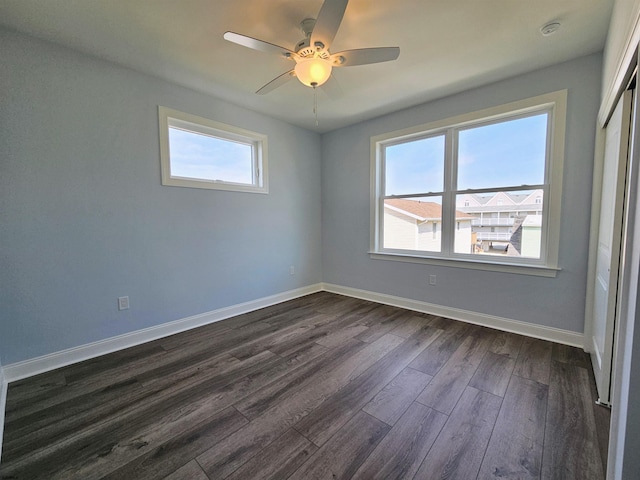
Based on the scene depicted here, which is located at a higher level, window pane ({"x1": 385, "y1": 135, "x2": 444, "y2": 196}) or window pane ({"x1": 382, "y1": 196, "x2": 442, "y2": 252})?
window pane ({"x1": 385, "y1": 135, "x2": 444, "y2": 196})

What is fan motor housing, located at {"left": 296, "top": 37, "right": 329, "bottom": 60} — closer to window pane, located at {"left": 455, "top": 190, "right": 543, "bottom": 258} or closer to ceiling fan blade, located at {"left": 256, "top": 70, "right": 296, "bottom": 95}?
ceiling fan blade, located at {"left": 256, "top": 70, "right": 296, "bottom": 95}

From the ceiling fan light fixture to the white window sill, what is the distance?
95.5 inches

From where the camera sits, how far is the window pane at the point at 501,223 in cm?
264

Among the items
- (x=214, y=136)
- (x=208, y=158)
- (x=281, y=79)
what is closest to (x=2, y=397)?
(x=208, y=158)

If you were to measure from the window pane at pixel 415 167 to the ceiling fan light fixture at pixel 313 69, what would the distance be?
6.57ft

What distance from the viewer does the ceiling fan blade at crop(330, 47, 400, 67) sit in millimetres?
1700

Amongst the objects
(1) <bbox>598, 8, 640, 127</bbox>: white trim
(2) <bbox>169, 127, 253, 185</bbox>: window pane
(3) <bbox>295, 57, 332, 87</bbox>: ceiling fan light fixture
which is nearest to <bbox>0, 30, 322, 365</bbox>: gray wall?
(2) <bbox>169, 127, 253, 185</bbox>: window pane

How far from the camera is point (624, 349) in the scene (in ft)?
3.27

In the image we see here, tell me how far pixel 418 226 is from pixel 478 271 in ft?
2.92

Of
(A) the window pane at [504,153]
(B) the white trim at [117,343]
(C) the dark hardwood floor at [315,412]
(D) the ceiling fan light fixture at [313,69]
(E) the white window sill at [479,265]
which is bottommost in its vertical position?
(C) the dark hardwood floor at [315,412]

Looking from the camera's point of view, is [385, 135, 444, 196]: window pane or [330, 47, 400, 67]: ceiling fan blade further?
[385, 135, 444, 196]: window pane

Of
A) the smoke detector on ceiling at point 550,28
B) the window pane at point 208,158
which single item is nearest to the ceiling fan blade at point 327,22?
the smoke detector on ceiling at point 550,28

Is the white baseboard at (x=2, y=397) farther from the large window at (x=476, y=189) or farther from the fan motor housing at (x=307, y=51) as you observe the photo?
the large window at (x=476, y=189)

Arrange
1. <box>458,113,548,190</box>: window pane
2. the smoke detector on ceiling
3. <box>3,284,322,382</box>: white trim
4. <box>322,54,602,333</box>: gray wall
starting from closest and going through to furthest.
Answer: the smoke detector on ceiling → <box>3,284,322,382</box>: white trim → <box>322,54,602,333</box>: gray wall → <box>458,113,548,190</box>: window pane
